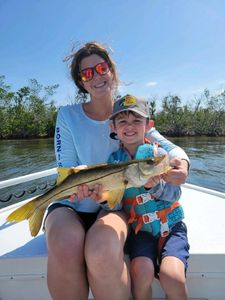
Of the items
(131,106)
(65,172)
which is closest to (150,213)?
(65,172)

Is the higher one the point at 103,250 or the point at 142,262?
the point at 103,250

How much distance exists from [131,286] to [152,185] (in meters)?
0.67

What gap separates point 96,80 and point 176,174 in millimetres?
1086

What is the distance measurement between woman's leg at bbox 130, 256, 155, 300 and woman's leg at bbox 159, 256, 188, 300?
0.08 metres

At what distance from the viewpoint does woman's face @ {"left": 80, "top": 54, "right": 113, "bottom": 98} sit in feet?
8.94

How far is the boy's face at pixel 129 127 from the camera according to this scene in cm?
249

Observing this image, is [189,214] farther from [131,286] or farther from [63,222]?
[63,222]

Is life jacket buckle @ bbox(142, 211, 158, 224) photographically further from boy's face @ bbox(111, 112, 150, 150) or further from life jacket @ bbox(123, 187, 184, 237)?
boy's face @ bbox(111, 112, 150, 150)

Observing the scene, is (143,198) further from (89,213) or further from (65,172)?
(65,172)

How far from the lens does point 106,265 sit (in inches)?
72.3

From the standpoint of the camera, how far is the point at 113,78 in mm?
2908

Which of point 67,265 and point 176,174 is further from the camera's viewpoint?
point 176,174

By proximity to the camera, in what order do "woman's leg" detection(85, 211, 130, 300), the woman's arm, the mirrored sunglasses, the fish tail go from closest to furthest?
"woman's leg" detection(85, 211, 130, 300)
the fish tail
the woman's arm
the mirrored sunglasses

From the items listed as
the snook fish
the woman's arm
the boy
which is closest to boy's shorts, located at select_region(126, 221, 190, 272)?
the boy
